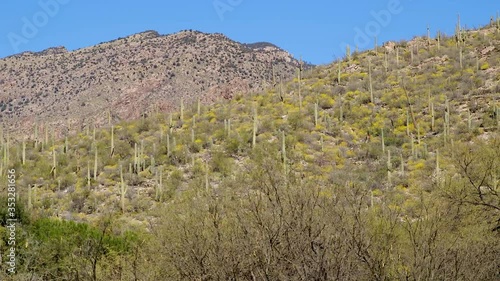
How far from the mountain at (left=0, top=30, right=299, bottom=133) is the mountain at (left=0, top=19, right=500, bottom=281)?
18394 millimetres

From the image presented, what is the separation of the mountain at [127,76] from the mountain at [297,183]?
1839 cm

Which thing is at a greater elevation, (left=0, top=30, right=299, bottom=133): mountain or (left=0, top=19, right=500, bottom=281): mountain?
(left=0, top=30, right=299, bottom=133): mountain

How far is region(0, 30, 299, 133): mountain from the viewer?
56094mm

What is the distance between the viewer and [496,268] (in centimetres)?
1154

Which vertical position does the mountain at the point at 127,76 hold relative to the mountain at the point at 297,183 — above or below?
above

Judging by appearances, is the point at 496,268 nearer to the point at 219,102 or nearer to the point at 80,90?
the point at 219,102

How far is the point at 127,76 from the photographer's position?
62969 millimetres

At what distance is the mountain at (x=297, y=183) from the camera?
1065 centimetres

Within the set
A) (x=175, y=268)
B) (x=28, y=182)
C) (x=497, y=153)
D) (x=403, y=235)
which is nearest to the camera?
(x=175, y=268)

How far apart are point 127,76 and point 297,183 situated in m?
53.6

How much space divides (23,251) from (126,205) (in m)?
8.84

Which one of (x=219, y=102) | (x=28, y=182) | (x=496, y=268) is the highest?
(x=219, y=102)

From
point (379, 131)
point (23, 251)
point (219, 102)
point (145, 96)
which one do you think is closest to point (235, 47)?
point (145, 96)

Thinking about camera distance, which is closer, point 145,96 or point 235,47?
point 145,96
